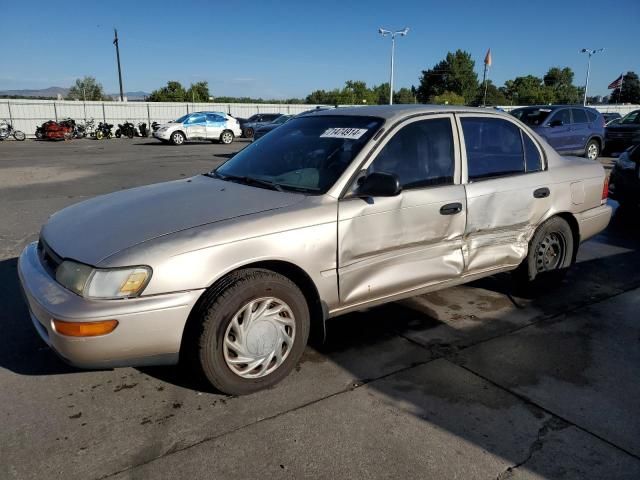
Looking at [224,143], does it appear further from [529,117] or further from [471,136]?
[471,136]

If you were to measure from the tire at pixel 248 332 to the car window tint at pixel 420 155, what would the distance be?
105 cm

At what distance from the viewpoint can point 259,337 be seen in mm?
2941

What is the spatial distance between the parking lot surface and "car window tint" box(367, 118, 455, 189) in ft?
3.81

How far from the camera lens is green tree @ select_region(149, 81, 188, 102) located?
7834 centimetres

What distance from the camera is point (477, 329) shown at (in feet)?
12.9

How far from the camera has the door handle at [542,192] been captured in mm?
4234

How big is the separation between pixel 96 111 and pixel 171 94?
5026 cm

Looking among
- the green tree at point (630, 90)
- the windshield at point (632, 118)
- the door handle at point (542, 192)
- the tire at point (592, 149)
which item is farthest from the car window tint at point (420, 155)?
the green tree at point (630, 90)

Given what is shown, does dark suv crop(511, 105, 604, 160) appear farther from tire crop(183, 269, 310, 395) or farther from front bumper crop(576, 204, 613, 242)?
tire crop(183, 269, 310, 395)

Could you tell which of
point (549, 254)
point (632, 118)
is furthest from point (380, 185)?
point (632, 118)

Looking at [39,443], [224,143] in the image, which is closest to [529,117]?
[39,443]

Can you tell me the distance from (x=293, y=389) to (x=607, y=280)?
370cm

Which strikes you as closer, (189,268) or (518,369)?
(189,268)

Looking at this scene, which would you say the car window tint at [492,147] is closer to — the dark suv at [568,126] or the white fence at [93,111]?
the dark suv at [568,126]
